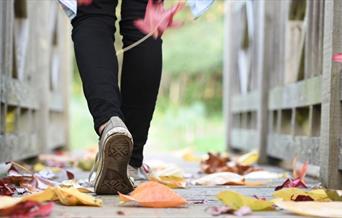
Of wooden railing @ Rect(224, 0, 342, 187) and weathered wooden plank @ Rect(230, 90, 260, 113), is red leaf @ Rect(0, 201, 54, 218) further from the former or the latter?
weathered wooden plank @ Rect(230, 90, 260, 113)

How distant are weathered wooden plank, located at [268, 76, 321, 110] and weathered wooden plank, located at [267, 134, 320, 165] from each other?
5.5 inches

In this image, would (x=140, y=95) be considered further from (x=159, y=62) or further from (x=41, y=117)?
(x=41, y=117)

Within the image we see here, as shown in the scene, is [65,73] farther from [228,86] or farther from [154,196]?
[154,196]

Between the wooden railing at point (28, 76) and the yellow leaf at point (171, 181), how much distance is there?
602mm

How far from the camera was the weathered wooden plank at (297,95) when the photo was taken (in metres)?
2.42

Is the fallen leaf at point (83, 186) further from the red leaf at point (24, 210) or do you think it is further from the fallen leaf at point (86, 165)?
the fallen leaf at point (86, 165)

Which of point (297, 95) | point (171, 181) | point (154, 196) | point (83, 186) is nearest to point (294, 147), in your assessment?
point (297, 95)

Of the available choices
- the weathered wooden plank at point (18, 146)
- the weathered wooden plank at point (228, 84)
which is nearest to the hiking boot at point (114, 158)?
the weathered wooden plank at point (18, 146)

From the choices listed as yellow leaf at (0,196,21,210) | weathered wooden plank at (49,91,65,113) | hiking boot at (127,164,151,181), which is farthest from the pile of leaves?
weathered wooden plank at (49,91,65,113)

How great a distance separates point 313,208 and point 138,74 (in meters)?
0.75

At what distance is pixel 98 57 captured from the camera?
5.85 feet

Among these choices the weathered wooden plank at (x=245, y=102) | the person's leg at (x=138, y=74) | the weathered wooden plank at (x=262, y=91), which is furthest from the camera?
the weathered wooden plank at (x=245, y=102)

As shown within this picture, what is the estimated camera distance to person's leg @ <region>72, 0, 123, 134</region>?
1743 millimetres

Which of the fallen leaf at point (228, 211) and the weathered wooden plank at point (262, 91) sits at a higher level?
the weathered wooden plank at point (262, 91)
